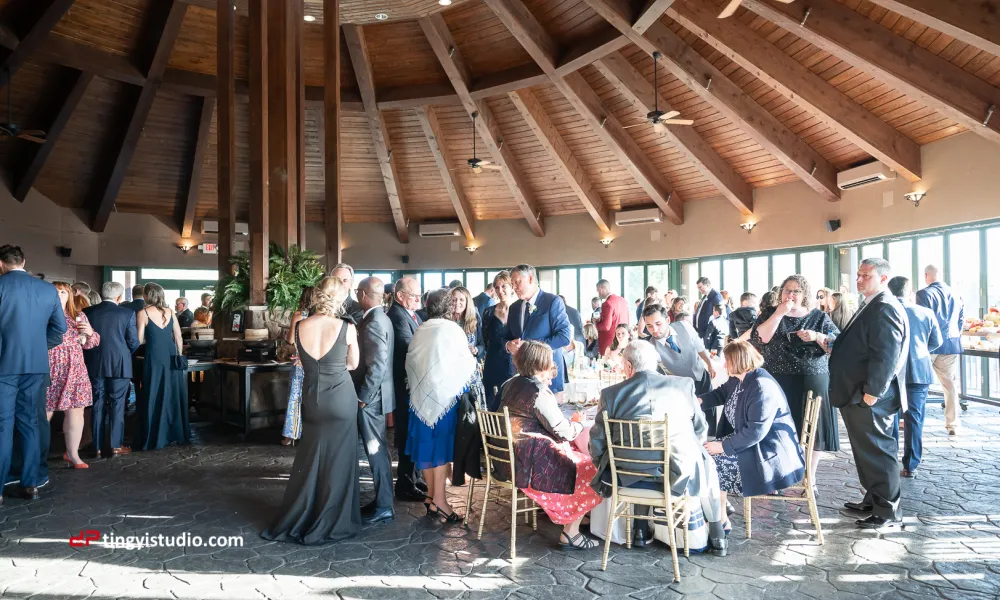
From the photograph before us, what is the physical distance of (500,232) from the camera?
52.4 ft

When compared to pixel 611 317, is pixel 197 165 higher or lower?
higher

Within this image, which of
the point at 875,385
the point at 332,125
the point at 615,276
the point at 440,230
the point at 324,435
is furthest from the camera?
the point at 440,230

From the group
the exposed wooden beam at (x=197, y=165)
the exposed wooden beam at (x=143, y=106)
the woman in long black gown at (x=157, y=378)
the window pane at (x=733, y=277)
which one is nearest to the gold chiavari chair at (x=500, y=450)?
the woman in long black gown at (x=157, y=378)

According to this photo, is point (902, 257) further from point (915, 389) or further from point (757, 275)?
point (915, 389)

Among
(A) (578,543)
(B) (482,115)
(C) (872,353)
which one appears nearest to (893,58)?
(C) (872,353)

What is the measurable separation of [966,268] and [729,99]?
4156mm

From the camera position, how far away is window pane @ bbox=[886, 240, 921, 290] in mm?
10086

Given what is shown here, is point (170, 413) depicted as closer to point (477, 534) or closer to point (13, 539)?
point (13, 539)

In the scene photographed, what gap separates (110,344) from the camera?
19.6ft

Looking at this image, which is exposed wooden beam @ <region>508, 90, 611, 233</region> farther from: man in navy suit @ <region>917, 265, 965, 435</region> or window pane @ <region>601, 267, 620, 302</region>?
man in navy suit @ <region>917, 265, 965, 435</region>

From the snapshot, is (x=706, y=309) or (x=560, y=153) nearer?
(x=706, y=309)

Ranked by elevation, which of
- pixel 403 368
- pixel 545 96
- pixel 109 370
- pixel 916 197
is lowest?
pixel 109 370

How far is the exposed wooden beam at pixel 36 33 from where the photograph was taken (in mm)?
8367

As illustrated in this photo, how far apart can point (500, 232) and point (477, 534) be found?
1241cm
